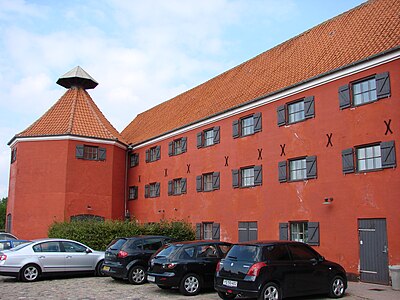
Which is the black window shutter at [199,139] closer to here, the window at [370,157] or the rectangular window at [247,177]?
the rectangular window at [247,177]

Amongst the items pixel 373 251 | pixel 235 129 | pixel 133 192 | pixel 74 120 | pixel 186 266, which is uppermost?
pixel 74 120

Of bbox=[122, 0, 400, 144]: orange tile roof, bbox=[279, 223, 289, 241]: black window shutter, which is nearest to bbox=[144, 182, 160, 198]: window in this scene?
bbox=[122, 0, 400, 144]: orange tile roof

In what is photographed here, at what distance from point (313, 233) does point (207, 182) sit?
7.75 m

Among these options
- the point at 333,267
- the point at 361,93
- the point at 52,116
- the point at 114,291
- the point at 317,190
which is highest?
the point at 52,116

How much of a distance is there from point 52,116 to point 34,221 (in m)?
7.15

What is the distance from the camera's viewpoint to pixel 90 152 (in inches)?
1118

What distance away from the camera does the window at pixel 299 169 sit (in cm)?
1667

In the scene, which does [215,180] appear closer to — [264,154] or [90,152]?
[264,154]

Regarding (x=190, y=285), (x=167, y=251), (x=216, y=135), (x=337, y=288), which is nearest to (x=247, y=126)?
(x=216, y=135)

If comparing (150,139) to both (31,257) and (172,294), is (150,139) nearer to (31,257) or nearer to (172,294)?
(31,257)

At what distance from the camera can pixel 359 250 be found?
48.2 feet

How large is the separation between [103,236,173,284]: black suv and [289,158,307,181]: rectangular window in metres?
6.11

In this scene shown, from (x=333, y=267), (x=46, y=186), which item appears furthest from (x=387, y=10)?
(x=46, y=186)

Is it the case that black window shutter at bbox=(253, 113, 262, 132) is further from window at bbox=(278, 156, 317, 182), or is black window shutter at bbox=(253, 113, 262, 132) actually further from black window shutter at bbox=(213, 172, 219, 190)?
black window shutter at bbox=(213, 172, 219, 190)
